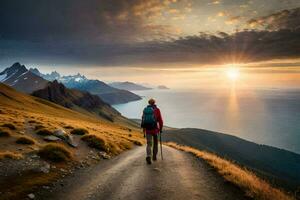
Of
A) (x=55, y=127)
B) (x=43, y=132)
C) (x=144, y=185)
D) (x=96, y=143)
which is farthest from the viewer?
(x=55, y=127)

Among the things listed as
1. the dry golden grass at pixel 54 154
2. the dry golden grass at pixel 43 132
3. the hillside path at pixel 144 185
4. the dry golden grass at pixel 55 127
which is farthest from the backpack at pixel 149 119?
the dry golden grass at pixel 43 132

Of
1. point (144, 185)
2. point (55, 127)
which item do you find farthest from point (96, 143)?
point (144, 185)

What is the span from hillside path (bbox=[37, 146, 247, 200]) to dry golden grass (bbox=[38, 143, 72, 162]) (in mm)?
1600

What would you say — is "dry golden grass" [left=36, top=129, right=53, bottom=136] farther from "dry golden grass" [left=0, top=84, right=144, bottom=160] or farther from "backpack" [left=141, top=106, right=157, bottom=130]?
"backpack" [left=141, top=106, right=157, bottom=130]

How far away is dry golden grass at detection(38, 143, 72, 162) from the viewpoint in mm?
13359

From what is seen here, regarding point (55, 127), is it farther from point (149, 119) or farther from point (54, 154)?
point (149, 119)

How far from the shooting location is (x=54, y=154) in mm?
13586

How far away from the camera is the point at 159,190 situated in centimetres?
964

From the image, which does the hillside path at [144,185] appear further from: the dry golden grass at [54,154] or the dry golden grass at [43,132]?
the dry golden grass at [43,132]

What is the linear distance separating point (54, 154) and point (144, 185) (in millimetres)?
6071

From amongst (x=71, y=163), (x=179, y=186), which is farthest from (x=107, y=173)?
(x=179, y=186)

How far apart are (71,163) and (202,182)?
7251 millimetres

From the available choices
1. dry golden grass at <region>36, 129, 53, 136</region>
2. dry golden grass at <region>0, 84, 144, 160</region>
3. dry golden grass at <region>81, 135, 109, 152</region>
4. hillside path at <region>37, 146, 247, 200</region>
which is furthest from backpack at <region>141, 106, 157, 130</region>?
dry golden grass at <region>36, 129, 53, 136</region>

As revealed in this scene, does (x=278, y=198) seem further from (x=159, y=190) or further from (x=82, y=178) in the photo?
(x=82, y=178)
